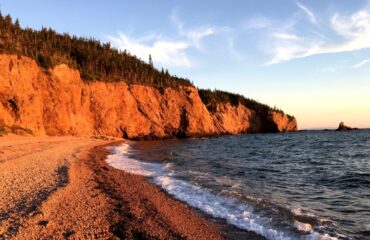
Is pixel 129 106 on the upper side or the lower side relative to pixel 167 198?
upper

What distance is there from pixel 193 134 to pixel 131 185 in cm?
7150

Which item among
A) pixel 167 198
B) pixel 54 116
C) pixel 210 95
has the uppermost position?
pixel 210 95

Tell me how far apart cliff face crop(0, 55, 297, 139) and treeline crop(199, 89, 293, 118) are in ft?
12.1

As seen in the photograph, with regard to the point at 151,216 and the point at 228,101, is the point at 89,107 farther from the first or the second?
the point at 228,101

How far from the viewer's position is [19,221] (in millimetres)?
8305

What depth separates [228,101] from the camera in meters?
120

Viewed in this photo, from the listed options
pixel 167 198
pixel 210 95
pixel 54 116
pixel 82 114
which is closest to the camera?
pixel 167 198

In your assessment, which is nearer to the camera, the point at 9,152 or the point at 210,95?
the point at 9,152

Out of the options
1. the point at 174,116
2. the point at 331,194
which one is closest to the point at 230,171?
the point at 331,194

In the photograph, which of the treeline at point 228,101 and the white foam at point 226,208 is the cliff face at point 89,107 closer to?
the treeline at point 228,101

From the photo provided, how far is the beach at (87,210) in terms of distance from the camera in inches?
324

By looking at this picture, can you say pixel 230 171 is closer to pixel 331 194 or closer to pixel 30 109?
pixel 331 194

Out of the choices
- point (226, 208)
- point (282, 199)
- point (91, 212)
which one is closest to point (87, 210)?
point (91, 212)

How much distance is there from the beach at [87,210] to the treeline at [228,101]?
9477cm
